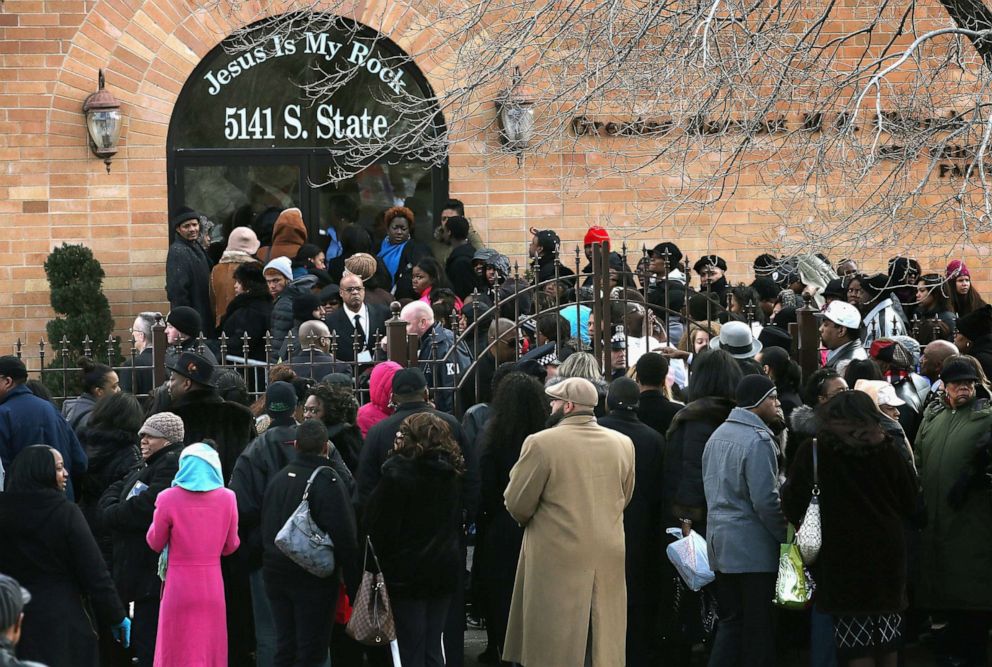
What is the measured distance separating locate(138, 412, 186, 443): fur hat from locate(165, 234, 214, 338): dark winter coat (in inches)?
218

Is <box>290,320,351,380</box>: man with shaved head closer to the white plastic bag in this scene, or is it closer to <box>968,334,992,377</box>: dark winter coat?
the white plastic bag

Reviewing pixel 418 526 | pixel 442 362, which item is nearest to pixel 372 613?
pixel 418 526

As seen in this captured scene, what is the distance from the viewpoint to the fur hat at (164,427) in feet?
26.3

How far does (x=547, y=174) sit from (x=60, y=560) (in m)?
9.14

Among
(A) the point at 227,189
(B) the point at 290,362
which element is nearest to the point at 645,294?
(B) the point at 290,362

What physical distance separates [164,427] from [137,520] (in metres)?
0.49

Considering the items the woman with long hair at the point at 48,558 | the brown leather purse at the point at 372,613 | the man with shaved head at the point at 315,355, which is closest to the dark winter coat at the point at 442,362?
the man with shaved head at the point at 315,355

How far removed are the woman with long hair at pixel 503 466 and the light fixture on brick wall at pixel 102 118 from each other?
7.38m

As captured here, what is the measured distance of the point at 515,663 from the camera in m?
8.27

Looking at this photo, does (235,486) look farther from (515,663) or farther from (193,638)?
(515,663)

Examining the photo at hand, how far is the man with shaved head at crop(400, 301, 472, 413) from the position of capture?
10.2 metres

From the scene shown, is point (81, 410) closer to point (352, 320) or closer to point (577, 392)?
point (352, 320)

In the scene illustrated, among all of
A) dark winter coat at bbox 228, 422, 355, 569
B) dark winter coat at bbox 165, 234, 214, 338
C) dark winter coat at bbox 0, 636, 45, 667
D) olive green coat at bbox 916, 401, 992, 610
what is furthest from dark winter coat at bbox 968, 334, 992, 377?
dark winter coat at bbox 0, 636, 45, 667

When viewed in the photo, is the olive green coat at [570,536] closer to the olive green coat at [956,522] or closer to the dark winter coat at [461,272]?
the olive green coat at [956,522]
